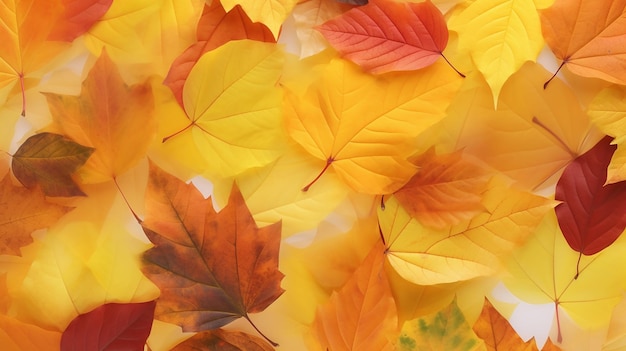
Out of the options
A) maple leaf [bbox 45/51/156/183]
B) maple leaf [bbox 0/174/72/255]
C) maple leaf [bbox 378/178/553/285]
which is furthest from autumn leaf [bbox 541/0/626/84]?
maple leaf [bbox 0/174/72/255]

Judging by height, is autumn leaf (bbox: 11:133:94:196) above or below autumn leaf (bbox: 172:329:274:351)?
above

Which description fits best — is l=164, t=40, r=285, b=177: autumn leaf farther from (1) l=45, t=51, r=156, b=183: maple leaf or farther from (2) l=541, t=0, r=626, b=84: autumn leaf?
(2) l=541, t=0, r=626, b=84: autumn leaf

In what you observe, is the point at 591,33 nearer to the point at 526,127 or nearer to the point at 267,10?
the point at 526,127

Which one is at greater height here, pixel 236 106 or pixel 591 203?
pixel 236 106

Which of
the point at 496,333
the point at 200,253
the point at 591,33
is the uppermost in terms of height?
the point at 591,33

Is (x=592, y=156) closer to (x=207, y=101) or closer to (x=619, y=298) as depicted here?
(x=619, y=298)

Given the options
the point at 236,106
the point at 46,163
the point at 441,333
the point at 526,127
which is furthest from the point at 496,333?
the point at 46,163
